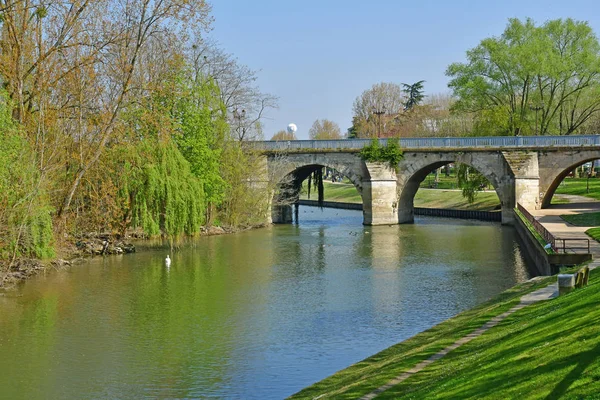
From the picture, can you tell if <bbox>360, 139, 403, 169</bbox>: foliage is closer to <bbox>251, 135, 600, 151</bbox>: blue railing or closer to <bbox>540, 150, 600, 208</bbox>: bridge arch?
<bbox>251, 135, 600, 151</bbox>: blue railing

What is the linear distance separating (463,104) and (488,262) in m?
31.5

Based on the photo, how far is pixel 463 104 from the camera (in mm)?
67688

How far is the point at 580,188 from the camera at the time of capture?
70750 millimetres

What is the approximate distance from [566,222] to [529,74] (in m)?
21.1

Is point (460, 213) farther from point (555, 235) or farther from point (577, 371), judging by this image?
point (577, 371)

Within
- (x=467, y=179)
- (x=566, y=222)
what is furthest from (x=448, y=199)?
(x=566, y=222)

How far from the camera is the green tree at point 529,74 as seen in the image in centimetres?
6306

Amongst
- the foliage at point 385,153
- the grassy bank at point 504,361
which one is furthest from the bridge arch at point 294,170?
the grassy bank at point 504,361

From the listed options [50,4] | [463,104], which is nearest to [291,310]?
[50,4]

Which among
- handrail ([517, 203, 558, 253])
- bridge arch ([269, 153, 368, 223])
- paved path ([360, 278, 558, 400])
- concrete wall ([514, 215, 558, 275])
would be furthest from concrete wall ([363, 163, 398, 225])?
paved path ([360, 278, 558, 400])

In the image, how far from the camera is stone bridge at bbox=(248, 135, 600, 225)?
55.7 metres

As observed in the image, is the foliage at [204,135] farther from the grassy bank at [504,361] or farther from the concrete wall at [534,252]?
the grassy bank at [504,361]

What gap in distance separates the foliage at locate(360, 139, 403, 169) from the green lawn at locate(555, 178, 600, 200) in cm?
1604

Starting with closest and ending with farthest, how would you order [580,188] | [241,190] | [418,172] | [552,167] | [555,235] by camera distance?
[555,235] → [552,167] → [241,190] → [418,172] → [580,188]
